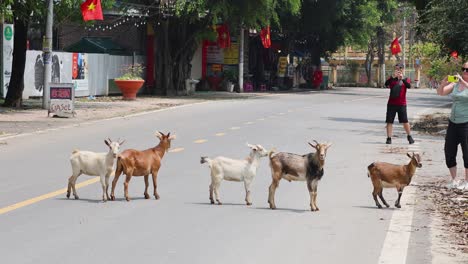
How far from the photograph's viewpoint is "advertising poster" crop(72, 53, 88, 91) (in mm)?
42500

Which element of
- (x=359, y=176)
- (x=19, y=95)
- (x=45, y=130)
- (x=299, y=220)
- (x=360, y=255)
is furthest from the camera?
(x=19, y=95)

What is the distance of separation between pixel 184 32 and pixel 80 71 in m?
7.56

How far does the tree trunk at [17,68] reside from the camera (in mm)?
32969

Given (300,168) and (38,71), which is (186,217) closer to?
(300,168)

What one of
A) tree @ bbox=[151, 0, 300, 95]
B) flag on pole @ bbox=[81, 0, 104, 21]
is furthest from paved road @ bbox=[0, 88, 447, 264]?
tree @ bbox=[151, 0, 300, 95]

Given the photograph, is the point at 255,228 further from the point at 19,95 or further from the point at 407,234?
the point at 19,95

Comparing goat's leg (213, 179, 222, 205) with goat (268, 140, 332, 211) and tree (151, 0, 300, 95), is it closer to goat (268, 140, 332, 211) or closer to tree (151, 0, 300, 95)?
goat (268, 140, 332, 211)

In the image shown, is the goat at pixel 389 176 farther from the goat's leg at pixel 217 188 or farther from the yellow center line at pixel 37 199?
the yellow center line at pixel 37 199

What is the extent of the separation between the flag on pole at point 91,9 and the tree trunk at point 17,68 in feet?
6.81

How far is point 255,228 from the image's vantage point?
33.2 ft

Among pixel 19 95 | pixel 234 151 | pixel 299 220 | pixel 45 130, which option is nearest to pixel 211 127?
pixel 45 130

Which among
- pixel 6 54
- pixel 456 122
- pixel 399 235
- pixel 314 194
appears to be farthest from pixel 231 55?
pixel 399 235

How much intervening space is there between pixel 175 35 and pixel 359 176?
114ft

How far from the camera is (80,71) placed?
43062 mm
